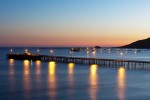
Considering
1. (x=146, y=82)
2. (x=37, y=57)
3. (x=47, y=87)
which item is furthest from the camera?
(x=37, y=57)

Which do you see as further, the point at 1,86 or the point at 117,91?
the point at 1,86

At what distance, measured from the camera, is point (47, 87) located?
35562 millimetres

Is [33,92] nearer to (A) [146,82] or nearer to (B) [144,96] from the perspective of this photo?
(B) [144,96]

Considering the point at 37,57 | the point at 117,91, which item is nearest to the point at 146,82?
the point at 117,91

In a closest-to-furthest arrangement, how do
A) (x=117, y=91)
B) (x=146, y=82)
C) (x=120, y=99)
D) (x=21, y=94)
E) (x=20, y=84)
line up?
(x=120, y=99) → (x=21, y=94) → (x=117, y=91) → (x=20, y=84) → (x=146, y=82)

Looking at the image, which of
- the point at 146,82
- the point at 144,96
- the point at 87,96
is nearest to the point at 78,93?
the point at 87,96

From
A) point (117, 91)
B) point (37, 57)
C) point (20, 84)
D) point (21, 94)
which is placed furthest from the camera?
point (37, 57)

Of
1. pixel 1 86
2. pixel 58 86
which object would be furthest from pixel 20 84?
pixel 58 86

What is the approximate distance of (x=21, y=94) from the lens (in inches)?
1215

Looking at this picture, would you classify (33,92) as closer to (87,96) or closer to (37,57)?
(87,96)

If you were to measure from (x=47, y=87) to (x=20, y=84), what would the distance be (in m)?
4.49

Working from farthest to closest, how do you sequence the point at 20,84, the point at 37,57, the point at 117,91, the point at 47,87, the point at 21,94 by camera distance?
the point at 37,57, the point at 20,84, the point at 47,87, the point at 117,91, the point at 21,94

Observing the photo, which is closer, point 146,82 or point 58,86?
Answer: point 58,86

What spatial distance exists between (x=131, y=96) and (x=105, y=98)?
2653 millimetres
